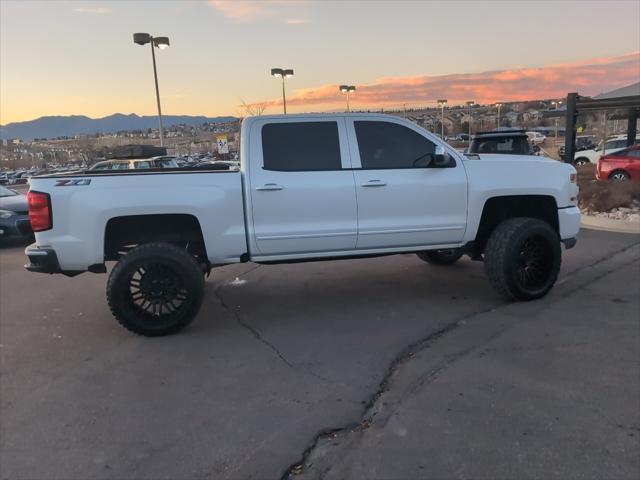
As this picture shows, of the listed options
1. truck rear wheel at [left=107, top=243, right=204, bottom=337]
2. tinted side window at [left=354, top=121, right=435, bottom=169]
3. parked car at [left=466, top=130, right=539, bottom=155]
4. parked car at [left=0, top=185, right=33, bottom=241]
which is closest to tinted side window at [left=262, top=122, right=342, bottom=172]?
tinted side window at [left=354, top=121, right=435, bottom=169]

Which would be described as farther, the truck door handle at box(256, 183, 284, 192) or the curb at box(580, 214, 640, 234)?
the curb at box(580, 214, 640, 234)

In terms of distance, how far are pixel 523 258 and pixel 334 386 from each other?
2946 millimetres

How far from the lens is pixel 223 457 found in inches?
119

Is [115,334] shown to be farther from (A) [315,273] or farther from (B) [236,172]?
(A) [315,273]

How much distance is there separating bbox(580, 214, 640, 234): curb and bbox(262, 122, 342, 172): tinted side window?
7263 millimetres

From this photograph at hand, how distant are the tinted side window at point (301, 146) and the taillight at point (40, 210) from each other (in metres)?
2.08

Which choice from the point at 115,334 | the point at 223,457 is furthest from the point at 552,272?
the point at 115,334

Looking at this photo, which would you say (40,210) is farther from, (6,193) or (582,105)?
(582,105)

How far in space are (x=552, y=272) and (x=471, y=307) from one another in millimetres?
1023

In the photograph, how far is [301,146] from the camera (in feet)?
17.8

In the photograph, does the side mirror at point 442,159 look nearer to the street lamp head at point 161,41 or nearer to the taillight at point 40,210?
the taillight at point 40,210

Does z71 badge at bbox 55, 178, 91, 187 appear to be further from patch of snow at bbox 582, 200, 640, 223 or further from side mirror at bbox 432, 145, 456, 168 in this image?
patch of snow at bbox 582, 200, 640, 223

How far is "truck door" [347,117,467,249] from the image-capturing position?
17.8ft

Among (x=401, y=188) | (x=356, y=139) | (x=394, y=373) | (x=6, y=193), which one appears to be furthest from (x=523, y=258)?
(x=6, y=193)
